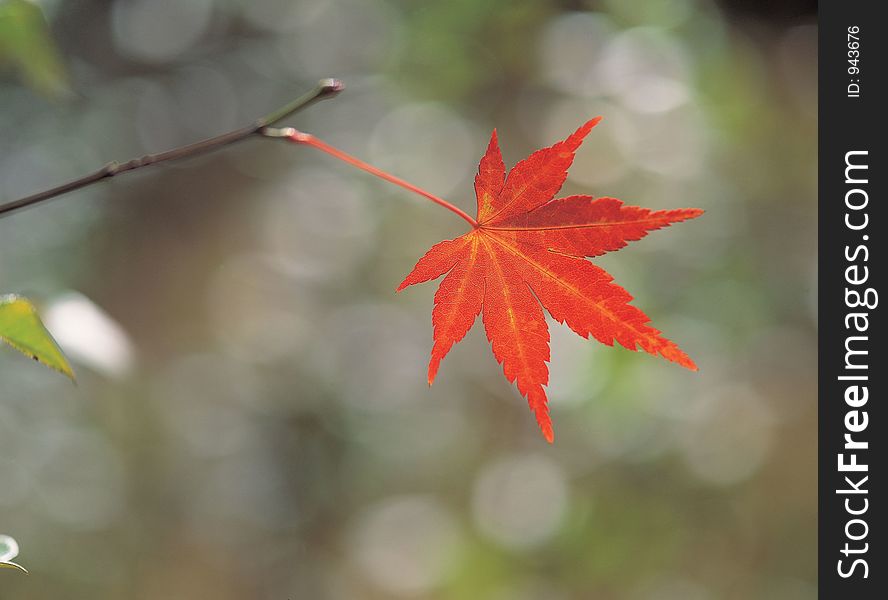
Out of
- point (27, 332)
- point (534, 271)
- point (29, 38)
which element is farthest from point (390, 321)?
point (27, 332)

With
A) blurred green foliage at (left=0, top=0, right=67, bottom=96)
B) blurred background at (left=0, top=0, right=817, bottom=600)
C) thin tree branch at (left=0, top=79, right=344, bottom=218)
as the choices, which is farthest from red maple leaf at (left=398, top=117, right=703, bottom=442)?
blurred background at (left=0, top=0, right=817, bottom=600)

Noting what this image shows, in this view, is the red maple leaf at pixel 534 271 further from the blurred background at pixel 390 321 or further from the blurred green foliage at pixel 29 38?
the blurred background at pixel 390 321

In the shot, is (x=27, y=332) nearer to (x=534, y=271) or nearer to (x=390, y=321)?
(x=534, y=271)

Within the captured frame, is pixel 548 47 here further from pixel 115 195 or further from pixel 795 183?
pixel 115 195

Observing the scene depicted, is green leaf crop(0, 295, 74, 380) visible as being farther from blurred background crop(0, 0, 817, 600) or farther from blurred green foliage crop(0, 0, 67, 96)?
blurred background crop(0, 0, 817, 600)

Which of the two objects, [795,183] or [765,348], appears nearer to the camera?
[765,348]

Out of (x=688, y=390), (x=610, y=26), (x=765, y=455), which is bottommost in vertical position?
(x=765, y=455)

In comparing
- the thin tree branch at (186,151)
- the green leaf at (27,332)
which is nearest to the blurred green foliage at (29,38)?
the thin tree branch at (186,151)
